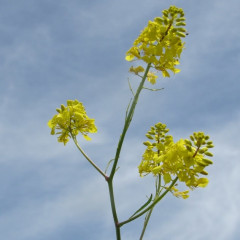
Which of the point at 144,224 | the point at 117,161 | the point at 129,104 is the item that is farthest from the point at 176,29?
the point at 144,224

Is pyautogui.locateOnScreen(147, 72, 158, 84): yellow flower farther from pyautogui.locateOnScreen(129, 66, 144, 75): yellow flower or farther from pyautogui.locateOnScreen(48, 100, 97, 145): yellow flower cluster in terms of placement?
pyautogui.locateOnScreen(48, 100, 97, 145): yellow flower cluster

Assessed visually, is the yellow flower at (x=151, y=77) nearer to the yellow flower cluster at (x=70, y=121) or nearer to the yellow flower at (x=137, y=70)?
the yellow flower at (x=137, y=70)

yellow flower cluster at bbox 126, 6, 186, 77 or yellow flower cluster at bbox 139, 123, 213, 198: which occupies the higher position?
yellow flower cluster at bbox 126, 6, 186, 77

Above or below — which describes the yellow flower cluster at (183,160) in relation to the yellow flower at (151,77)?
below

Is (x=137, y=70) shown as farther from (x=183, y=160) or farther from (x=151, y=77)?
(x=183, y=160)

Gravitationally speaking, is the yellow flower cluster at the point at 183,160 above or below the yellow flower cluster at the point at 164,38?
below

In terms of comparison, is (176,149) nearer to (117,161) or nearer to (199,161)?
(199,161)

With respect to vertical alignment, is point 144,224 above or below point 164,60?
below

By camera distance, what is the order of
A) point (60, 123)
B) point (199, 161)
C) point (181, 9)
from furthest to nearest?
1. point (60, 123)
2. point (181, 9)
3. point (199, 161)
